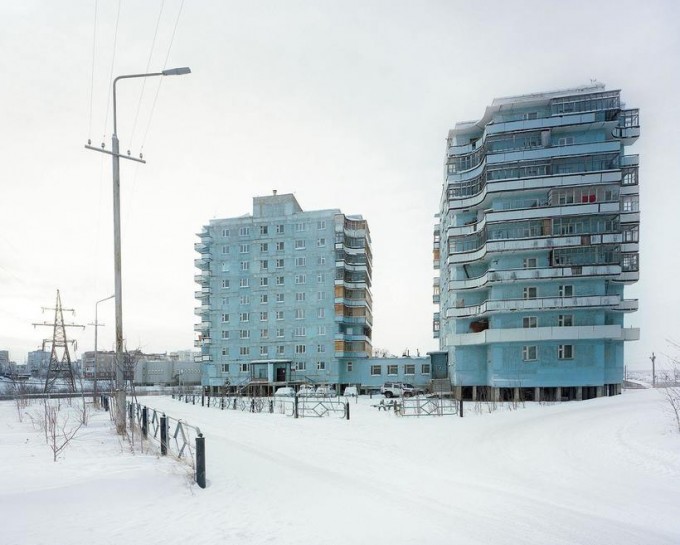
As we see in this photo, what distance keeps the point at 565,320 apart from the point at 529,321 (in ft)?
9.73

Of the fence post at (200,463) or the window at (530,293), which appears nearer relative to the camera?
the fence post at (200,463)

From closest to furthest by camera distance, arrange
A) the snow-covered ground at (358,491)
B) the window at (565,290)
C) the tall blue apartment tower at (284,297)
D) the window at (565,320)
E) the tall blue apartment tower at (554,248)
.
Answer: the snow-covered ground at (358,491) < the tall blue apartment tower at (554,248) < the window at (565,320) < the window at (565,290) < the tall blue apartment tower at (284,297)

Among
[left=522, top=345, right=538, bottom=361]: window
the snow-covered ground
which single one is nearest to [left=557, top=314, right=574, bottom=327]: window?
[left=522, top=345, right=538, bottom=361]: window

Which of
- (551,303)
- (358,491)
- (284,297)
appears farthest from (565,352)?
(358,491)

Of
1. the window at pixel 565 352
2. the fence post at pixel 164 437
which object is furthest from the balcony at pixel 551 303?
the fence post at pixel 164 437

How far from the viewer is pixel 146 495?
26.0 feet

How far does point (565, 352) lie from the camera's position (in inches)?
1476

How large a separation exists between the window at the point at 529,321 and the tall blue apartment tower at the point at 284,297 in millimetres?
23511

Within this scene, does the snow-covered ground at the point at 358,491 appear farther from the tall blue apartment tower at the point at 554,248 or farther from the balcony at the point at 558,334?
the tall blue apartment tower at the point at 554,248

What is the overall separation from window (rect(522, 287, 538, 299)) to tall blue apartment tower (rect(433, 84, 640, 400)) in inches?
3.6

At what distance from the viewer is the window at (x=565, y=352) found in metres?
37.3

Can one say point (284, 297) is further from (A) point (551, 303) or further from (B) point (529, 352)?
(A) point (551, 303)

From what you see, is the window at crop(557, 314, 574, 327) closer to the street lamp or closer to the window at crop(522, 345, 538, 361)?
the window at crop(522, 345, 538, 361)

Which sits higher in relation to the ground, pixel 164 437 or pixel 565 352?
pixel 164 437
